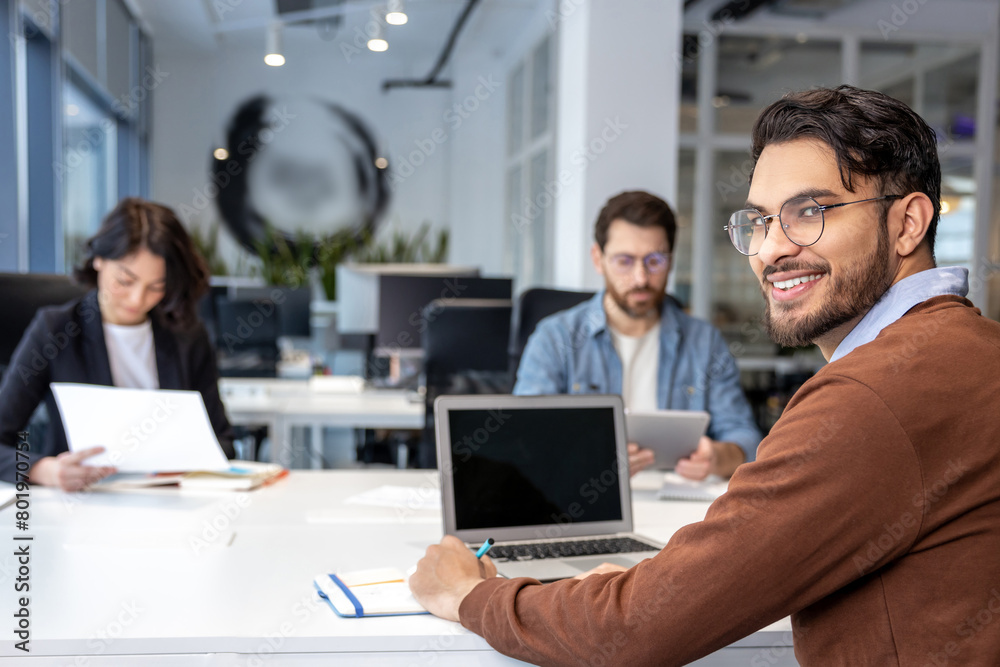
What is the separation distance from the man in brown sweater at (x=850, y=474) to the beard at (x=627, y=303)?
1.29 metres

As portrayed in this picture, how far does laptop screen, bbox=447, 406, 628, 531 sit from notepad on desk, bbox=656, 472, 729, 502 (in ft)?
1.54

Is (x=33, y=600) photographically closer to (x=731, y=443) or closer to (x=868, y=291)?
(x=868, y=291)

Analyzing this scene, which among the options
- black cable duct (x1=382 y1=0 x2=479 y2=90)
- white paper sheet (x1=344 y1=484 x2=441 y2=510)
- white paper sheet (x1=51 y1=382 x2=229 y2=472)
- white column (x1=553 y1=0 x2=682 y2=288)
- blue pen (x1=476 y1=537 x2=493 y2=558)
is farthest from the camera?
→ black cable duct (x1=382 y1=0 x2=479 y2=90)

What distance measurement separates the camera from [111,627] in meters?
1.13

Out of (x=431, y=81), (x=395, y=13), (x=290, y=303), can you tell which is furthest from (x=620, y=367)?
(x=431, y=81)

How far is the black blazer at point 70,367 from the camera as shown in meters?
2.04

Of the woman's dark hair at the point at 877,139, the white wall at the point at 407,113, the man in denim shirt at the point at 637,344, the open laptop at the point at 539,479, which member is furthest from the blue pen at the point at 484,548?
the white wall at the point at 407,113

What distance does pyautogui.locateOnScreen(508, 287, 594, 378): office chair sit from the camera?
2775mm

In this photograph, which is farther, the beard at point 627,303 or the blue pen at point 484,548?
the beard at point 627,303

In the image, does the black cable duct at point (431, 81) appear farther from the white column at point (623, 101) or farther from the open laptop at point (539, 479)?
the open laptop at point (539, 479)

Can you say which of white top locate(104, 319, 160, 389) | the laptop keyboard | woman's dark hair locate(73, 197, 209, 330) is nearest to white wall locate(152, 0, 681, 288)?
woman's dark hair locate(73, 197, 209, 330)

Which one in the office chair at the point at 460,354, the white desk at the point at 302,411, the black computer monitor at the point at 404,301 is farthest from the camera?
the black computer monitor at the point at 404,301

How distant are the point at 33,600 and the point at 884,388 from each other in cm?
118

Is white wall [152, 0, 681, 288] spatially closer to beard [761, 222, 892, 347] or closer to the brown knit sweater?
beard [761, 222, 892, 347]
